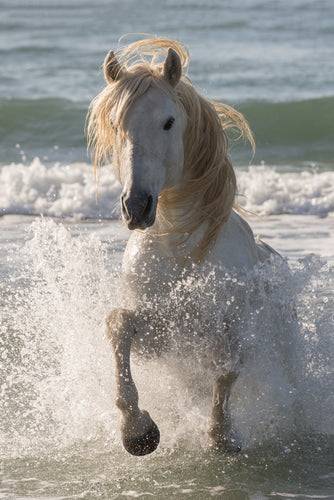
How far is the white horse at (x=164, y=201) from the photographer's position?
9.03ft

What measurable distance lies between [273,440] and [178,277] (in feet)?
2.97

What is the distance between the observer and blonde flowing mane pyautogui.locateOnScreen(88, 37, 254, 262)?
2.89 meters

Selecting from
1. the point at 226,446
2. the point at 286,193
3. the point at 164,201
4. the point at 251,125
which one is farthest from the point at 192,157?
the point at 251,125

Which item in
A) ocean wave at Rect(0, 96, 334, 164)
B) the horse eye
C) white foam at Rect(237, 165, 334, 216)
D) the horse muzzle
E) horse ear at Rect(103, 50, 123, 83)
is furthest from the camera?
ocean wave at Rect(0, 96, 334, 164)

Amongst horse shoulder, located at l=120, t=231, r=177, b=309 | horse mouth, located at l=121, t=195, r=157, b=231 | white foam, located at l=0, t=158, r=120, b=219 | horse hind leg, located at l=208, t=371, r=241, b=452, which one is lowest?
white foam, located at l=0, t=158, r=120, b=219

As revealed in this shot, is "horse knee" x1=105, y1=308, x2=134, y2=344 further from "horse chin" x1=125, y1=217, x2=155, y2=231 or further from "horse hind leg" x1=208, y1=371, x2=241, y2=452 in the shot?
"horse chin" x1=125, y1=217, x2=155, y2=231

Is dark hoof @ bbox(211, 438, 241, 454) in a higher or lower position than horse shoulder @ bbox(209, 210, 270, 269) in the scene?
lower

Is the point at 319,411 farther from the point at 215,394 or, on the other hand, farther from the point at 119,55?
the point at 119,55

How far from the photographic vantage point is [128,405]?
293 cm

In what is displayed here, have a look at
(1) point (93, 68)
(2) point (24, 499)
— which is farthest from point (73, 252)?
(1) point (93, 68)

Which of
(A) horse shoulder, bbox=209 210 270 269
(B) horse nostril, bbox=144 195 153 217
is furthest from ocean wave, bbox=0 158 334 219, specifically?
(B) horse nostril, bbox=144 195 153 217

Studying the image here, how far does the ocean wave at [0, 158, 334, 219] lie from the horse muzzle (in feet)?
16.7

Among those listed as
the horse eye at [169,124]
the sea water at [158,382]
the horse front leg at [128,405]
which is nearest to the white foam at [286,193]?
the sea water at [158,382]

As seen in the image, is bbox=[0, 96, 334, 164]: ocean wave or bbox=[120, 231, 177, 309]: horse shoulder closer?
bbox=[120, 231, 177, 309]: horse shoulder
